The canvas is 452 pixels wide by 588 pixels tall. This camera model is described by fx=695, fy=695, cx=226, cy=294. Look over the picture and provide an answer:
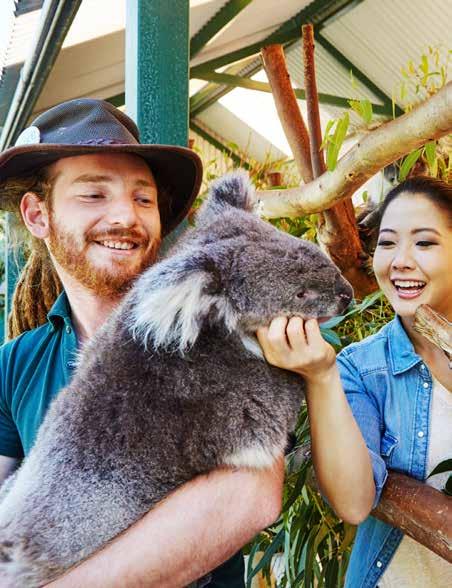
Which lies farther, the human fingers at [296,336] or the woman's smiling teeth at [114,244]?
the woman's smiling teeth at [114,244]

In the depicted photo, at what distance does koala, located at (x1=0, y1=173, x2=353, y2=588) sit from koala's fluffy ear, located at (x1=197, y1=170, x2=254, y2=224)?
0.20 m

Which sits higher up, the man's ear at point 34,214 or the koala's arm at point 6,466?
the man's ear at point 34,214

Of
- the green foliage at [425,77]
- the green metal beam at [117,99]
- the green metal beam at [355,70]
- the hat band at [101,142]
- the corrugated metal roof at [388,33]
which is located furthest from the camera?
the green metal beam at [355,70]

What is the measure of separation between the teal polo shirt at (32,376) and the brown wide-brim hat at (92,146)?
A: 35cm

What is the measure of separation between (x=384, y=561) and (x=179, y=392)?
2.43ft

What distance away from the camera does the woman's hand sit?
1180 mm

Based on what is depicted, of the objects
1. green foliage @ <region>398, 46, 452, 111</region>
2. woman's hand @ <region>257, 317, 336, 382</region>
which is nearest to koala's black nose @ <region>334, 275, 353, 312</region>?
woman's hand @ <region>257, 317, 336, 382</region>

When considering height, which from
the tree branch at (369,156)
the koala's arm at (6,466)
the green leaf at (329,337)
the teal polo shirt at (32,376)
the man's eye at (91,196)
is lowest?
the koala's arm at (6,466)

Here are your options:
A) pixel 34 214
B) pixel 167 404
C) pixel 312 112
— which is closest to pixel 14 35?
pixel 312 112

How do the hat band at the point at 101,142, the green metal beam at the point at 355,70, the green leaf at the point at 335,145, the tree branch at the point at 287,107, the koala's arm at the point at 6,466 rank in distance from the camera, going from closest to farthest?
the hat band at the point at 101,142 < the koala's arm at the point at 6,466 < the green leaf at the point at 335,145 < the tree branch at the point at 287,107 < the green metal beam at the point at 355,70

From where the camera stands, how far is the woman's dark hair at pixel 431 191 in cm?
172

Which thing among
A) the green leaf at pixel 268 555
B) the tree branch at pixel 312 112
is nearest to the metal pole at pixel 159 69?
the tree branch at pixel 312 112

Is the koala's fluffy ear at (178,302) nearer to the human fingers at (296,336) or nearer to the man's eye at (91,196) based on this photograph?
the human fingers at (296,336)

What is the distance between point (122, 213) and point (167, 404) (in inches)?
17.2
